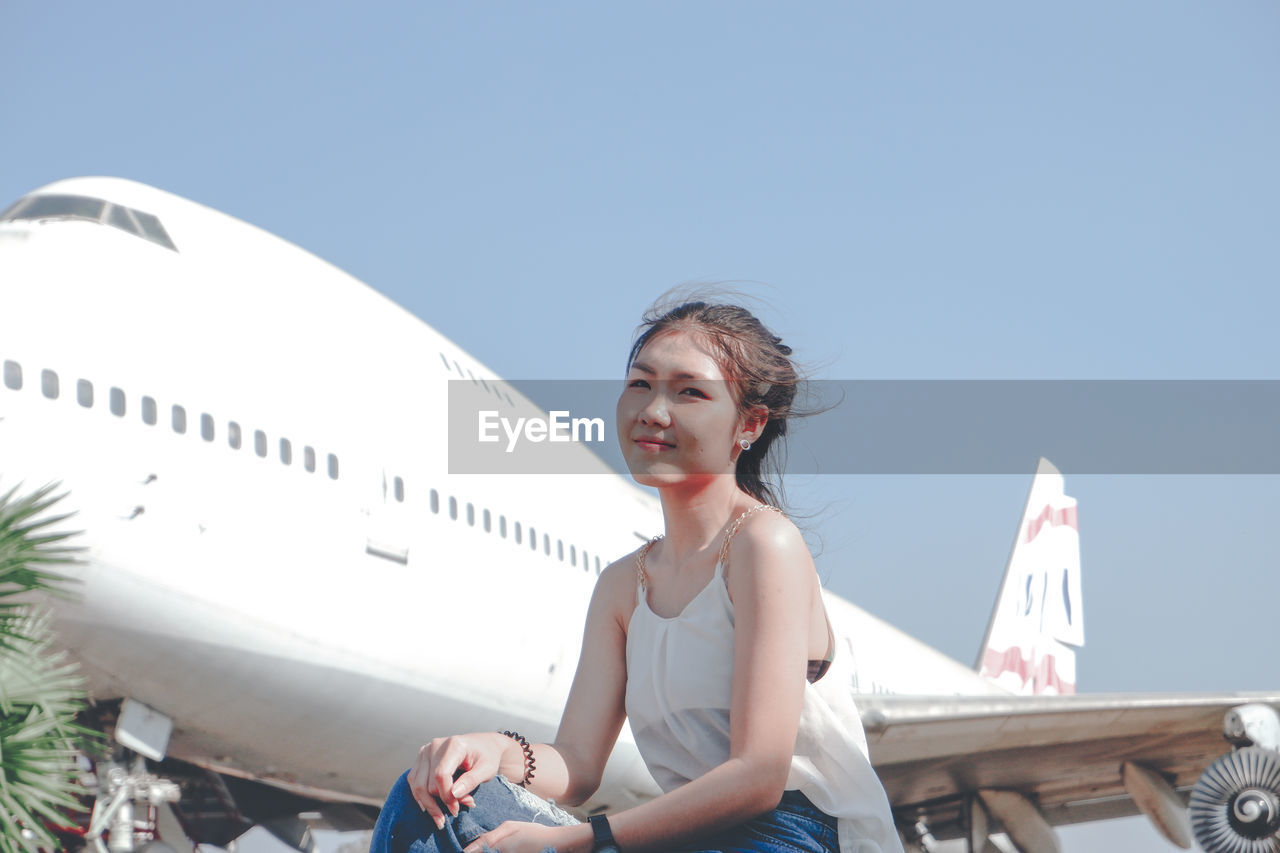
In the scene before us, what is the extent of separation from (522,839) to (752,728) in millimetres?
255

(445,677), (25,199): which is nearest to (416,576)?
(445,677)

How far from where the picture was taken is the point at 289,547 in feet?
17.7

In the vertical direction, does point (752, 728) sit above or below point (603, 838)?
above

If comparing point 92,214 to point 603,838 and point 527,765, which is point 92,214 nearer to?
point 527,765

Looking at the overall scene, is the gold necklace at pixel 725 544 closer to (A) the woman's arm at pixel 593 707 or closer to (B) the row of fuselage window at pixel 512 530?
(A) the woman's arm at pixel 593 707

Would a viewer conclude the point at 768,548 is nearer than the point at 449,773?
No

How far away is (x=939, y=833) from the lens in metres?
10.6

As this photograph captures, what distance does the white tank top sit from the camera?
1354 millimetres

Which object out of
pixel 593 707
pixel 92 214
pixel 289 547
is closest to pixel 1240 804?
A: pixel 289 547

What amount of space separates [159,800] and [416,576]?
155cm

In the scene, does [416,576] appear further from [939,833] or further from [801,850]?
[939,833]

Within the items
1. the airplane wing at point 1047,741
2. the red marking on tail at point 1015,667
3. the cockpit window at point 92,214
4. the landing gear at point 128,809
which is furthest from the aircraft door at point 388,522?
the red marking on tail at point 1015,667

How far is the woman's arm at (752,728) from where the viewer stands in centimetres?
126

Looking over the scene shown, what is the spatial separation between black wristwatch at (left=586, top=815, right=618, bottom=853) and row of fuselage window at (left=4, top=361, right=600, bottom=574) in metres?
3.97
